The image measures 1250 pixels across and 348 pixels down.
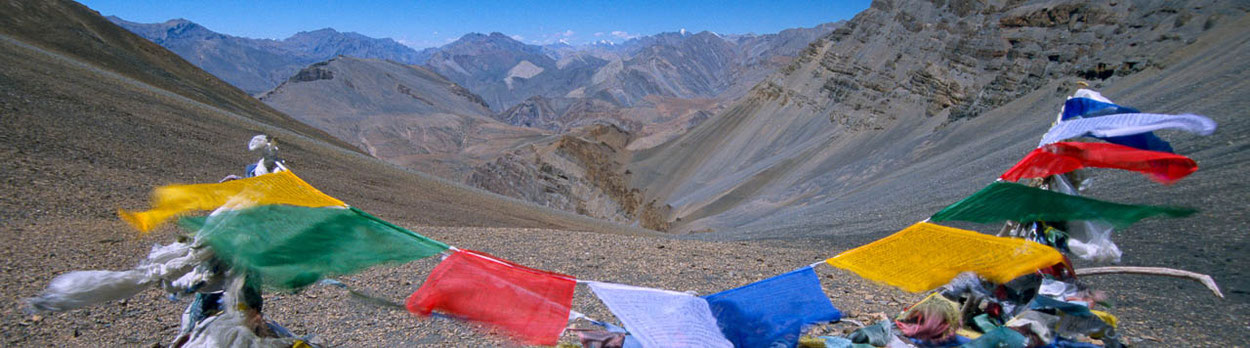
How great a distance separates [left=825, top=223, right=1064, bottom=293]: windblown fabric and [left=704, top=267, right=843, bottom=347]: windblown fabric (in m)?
0.30

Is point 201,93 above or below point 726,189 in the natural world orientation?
above

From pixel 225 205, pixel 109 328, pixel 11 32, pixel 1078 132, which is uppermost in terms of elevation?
pixel 11 32

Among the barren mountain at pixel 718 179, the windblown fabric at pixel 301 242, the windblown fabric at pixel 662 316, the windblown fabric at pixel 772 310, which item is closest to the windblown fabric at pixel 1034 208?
the windblown fabric at pixel 772 310

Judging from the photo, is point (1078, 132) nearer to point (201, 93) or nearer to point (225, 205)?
point (225, 205)

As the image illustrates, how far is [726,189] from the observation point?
36125 mm

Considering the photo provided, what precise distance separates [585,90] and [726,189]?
11263cm

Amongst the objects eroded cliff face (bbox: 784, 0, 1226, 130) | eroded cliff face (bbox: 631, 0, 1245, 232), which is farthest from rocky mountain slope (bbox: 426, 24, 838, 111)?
eroded cliff face (bbox: 784, 0, 1226, 130)

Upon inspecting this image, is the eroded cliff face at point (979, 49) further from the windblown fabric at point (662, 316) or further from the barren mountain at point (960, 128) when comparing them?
the windblown fabric at point (662, 316)

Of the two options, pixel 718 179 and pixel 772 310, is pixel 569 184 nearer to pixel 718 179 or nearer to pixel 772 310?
pixel 718 179

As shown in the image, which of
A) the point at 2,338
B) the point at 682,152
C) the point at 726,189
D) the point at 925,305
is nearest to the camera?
the point at 2,338

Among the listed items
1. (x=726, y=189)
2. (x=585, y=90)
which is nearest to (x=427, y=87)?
(x=585, y=90)

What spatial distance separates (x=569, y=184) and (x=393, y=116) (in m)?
46.9

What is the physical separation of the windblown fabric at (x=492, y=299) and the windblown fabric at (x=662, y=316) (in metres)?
0.28

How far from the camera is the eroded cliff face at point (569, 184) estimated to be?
35406mm
